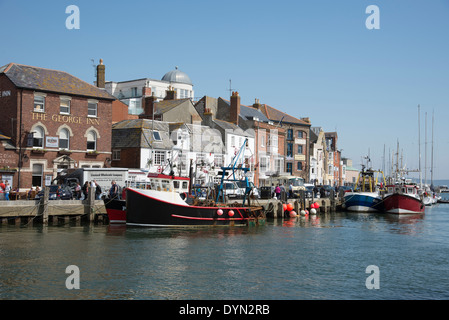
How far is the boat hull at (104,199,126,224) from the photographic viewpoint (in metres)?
34.3

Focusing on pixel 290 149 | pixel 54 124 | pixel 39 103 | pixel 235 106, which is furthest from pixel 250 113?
pixel 39 103

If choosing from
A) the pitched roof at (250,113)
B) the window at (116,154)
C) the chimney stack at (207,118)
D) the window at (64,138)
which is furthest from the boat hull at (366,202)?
the window at (64,138)

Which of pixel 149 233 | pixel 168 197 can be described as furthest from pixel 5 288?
pixel 168 197

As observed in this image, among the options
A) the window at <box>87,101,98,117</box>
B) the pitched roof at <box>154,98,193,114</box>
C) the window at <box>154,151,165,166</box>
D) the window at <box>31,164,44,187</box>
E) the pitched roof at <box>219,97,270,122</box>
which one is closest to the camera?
the window at <box>31,164,44,187</box>

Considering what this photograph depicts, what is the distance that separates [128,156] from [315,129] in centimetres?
5839

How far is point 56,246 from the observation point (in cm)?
2505

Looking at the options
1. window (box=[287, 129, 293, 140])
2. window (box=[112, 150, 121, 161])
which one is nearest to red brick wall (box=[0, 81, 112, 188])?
window (box=[112, 150, 121, 161])

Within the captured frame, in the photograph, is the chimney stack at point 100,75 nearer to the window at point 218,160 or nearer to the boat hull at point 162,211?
the window at point 218,160

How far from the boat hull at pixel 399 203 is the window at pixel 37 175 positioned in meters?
36.8

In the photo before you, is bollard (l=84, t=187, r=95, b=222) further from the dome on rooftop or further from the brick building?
the dome on rooftop

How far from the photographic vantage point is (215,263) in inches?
896

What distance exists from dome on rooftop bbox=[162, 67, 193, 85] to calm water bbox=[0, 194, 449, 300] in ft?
238

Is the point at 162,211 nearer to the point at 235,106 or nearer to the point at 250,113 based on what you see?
the point at 235,106
